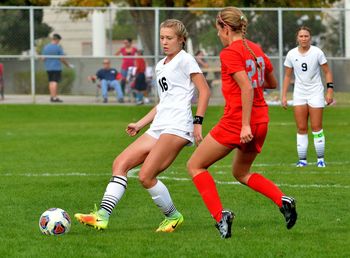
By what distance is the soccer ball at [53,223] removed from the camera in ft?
29.3

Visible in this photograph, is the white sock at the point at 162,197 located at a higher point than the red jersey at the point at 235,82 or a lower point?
lower

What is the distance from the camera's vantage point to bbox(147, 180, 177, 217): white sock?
30.0 ft

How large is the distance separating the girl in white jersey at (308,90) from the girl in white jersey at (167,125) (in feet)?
20.9

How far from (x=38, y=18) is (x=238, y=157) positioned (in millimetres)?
20825

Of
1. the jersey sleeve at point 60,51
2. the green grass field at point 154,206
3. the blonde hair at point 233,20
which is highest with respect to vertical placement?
the blonde hair at point 233,20

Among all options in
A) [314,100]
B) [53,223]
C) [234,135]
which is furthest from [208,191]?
[314,100]

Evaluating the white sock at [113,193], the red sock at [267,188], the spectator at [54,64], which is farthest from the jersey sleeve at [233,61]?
the spectator at [54,64]

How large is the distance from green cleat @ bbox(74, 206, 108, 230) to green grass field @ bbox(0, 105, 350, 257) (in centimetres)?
9

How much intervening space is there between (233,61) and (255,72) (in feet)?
0.88

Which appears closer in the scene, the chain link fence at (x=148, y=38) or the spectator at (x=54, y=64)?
the spectator at (x=54, y=64)

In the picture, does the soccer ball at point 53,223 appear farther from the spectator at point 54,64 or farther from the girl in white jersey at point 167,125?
the spectator at point 54,64

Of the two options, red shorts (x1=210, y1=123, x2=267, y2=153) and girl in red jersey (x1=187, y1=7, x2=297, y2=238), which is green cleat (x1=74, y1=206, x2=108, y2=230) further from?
red shorts (x1=210, y1=123, x2=267, y2=153)

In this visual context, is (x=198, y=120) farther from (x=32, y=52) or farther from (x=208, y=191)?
(x=32, y=52)

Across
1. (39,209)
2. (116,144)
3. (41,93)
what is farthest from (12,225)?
(41,93)
